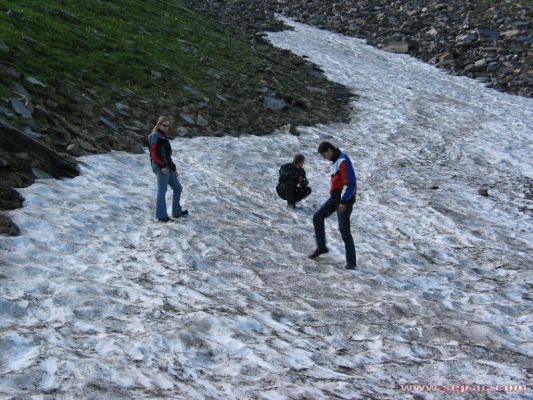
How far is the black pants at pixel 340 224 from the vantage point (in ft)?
39.3

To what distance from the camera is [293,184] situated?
16625 millimetres

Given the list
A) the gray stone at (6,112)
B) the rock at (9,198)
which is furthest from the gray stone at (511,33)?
the rock at (9,198)

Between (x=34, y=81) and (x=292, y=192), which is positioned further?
(x=34, y=81)

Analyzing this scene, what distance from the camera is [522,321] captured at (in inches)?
404

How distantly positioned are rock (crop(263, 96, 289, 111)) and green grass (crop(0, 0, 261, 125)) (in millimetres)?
1964

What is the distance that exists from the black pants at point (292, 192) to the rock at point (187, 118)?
6912mm

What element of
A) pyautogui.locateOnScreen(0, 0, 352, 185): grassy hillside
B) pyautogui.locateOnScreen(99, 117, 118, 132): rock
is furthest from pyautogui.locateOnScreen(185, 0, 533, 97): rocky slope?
pyautogui.locateOnScreen(99, 117, 118, 132): rock

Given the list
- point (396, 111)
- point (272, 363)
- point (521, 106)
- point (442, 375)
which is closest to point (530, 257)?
point (442, 375)

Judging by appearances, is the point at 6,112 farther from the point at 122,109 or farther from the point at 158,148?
the point at 158,148

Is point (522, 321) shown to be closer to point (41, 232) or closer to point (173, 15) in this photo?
point (41, 232)

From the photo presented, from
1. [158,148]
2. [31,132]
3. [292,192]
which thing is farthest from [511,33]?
[31,132]

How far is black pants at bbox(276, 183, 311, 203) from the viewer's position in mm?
16562

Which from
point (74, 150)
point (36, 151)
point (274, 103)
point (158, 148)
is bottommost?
point (74, 150)

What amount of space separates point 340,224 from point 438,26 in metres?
40.9
